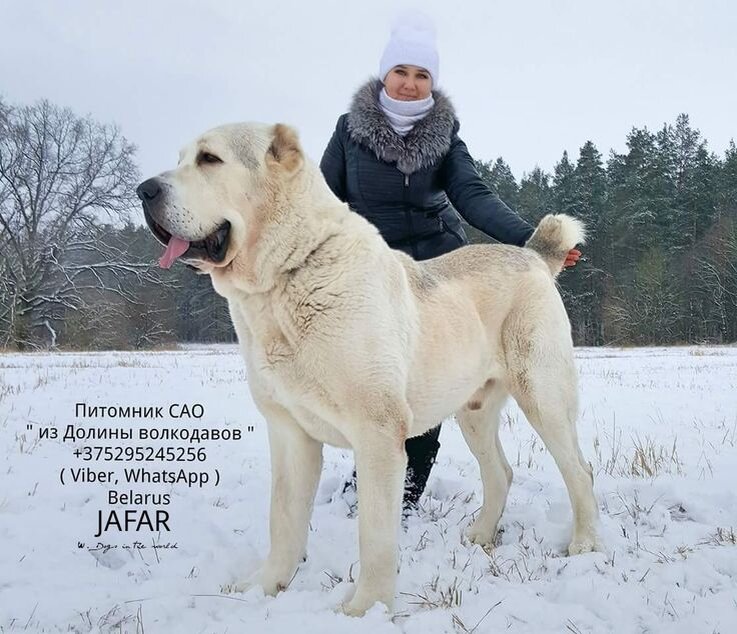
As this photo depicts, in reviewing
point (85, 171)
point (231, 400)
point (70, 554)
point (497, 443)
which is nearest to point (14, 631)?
point (70, 554)

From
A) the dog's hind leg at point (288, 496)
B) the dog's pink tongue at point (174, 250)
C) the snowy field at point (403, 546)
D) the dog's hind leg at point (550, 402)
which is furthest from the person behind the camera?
the dog's hind leg at point (550, 402)

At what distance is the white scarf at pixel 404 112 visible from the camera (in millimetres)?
4215

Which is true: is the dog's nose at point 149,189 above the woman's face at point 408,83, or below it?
below

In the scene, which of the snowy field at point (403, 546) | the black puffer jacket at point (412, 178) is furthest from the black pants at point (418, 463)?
the black puffer jacket at point (412, 178)

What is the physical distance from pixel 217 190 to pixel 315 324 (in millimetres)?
724

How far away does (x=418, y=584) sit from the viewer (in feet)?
9.50

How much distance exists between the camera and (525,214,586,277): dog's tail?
4160 millimetres

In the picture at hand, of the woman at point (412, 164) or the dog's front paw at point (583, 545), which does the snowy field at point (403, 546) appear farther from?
the woman at point (412, 164)

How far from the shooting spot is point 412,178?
167 inches

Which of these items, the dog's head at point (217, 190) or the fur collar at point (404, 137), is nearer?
the dog's head at point (217, 190)

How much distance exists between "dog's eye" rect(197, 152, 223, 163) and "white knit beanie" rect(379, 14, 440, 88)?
76.4 inches

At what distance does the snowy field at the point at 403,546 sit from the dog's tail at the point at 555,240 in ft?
5.25

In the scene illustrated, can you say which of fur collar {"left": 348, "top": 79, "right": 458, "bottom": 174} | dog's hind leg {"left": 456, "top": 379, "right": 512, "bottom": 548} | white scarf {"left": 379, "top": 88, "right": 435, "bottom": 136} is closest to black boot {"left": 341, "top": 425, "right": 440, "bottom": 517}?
dog's hind leg {"left": 456, "top": 379, "right": 512, "bottom": 548}

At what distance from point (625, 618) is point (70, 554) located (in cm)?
262
